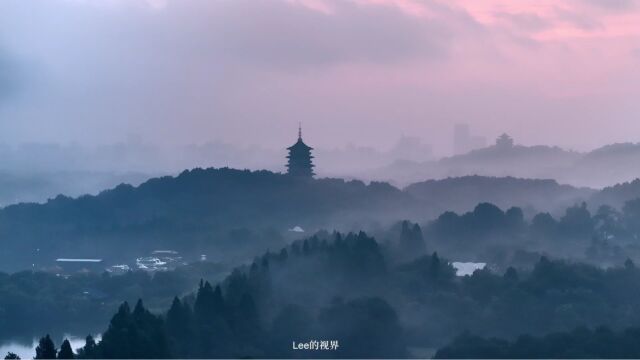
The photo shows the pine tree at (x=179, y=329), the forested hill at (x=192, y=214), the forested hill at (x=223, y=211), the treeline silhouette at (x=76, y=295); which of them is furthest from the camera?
the forested hill at (x=192, y=214)

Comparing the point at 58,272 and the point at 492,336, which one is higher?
the point at 58,272

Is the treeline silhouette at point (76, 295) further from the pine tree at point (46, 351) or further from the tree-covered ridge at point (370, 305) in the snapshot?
the pine tree at point (46, 351)

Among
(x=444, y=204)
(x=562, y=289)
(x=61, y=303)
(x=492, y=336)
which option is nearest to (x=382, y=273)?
(x=562, y=289)

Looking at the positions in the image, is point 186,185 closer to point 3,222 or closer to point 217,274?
point 3,222

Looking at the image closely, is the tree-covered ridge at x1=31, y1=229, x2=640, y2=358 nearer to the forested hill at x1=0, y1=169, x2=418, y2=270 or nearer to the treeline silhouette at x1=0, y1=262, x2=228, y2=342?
the treeline silhouette at x1=0, y1=262, x2=228, y2=342

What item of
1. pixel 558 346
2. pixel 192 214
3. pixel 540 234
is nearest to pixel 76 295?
pixel 540 234

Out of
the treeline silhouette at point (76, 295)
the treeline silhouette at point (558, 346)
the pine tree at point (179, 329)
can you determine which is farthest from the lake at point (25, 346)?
the treeline silhouette at point (558, 346)

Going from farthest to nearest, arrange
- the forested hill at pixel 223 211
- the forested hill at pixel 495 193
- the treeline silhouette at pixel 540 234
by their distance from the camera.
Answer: the forested hill at pixel 495 193 < the forested hill at pixel 223 211 < the treeline silhouette at pixel 540 234

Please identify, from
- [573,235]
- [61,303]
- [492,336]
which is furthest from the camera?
[573,235]

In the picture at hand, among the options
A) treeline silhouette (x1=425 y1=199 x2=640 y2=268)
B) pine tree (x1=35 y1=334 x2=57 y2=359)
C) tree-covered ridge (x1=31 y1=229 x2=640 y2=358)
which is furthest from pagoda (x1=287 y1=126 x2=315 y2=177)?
pine tree (x1=35 y1=334 x2=57 y2=359)
